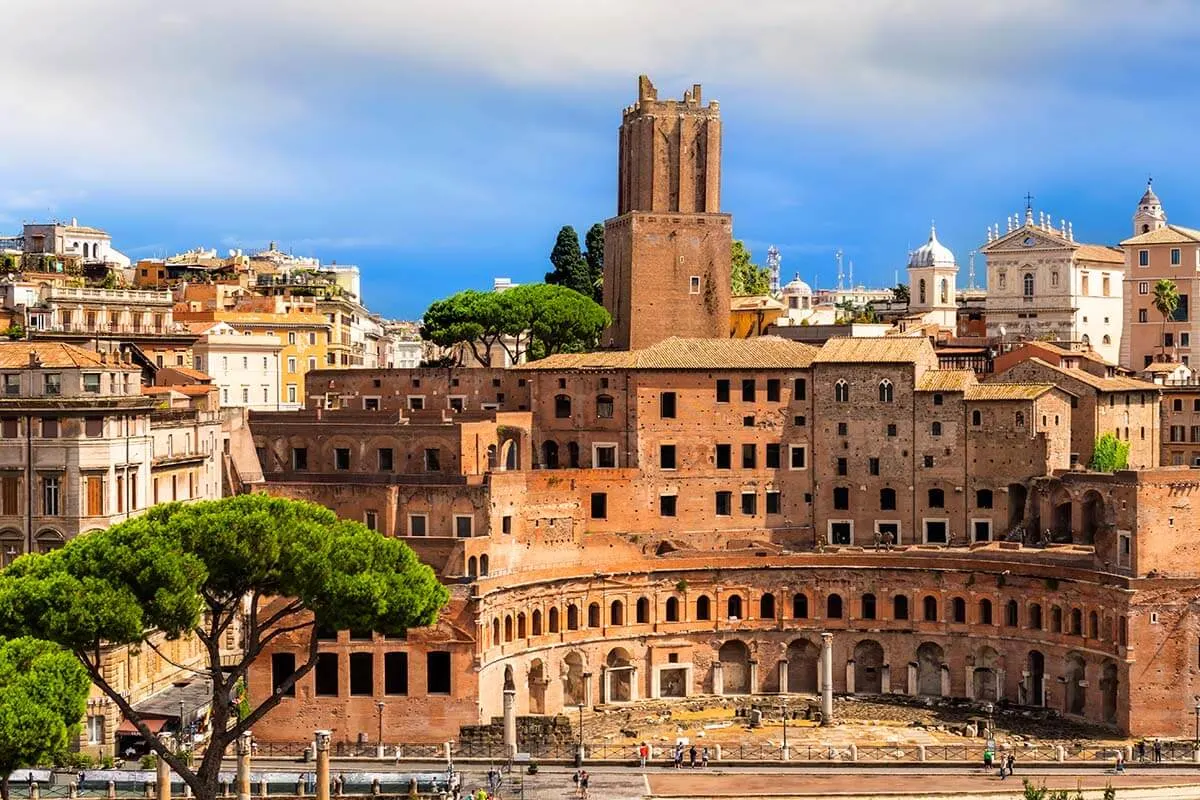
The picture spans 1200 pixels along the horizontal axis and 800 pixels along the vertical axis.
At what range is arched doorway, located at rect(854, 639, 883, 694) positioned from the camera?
7506 cm

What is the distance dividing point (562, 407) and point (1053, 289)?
124 feet

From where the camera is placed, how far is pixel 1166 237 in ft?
338

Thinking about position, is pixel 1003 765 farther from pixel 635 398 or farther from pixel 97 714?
pixel 97 714

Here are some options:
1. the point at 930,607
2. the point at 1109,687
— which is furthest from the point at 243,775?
the point at 1109,687

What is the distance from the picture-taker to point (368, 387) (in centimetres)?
8081

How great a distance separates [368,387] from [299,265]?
186 feet

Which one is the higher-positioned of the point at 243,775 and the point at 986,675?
the point at 243,775

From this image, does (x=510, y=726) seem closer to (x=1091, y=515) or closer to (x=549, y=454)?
(x=549, y=454)

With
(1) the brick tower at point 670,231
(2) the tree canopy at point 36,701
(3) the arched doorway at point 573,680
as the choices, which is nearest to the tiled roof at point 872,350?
(1) the brick tower at point 670,231

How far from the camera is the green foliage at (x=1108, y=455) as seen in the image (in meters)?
78.3

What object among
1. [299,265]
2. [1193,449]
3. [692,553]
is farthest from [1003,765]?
[299,265]

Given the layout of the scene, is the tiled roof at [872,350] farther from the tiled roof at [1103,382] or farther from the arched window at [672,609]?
the arched window at [672,609]

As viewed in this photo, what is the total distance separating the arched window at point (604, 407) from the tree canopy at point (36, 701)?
34034 millimetres

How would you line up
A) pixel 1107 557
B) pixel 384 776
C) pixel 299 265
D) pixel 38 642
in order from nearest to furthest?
pixel 38 642 → pixel 384 776 → pixel 1107 557 → pixel 299 265
